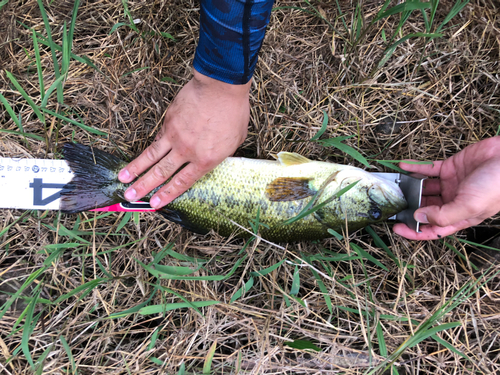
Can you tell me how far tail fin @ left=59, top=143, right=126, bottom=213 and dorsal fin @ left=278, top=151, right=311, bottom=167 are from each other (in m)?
1.43

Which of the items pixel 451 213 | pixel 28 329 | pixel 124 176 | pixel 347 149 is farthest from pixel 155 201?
pixel 451 213

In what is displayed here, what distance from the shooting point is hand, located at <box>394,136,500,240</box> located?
2479 millimetres

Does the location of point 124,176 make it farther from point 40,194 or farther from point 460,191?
point 460,191

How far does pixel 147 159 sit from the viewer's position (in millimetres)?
2711

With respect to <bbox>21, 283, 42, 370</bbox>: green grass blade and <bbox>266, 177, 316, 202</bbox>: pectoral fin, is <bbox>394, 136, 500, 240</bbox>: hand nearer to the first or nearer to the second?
<bbox>266, 177, 316, 202</bbox>: pectoral fin

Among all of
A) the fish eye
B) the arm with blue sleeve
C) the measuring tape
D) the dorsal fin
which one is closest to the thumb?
the fish eye

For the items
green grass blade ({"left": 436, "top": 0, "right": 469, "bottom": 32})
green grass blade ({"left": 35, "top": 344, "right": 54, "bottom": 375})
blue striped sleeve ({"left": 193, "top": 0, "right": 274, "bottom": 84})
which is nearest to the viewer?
blue striped sleeve ({"left": 193, "top": 0, "right": 274, "bottom": 84})

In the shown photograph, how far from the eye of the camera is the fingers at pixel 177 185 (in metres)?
2.59

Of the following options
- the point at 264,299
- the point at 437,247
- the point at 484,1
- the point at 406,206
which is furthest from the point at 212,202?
the point at 484,1

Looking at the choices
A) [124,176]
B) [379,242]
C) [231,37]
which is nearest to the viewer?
[231,37]

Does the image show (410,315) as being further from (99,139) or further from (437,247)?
(99,139)

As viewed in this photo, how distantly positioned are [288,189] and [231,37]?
131 centimetres

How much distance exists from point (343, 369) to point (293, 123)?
2.23 metres

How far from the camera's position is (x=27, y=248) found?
9.70ft
